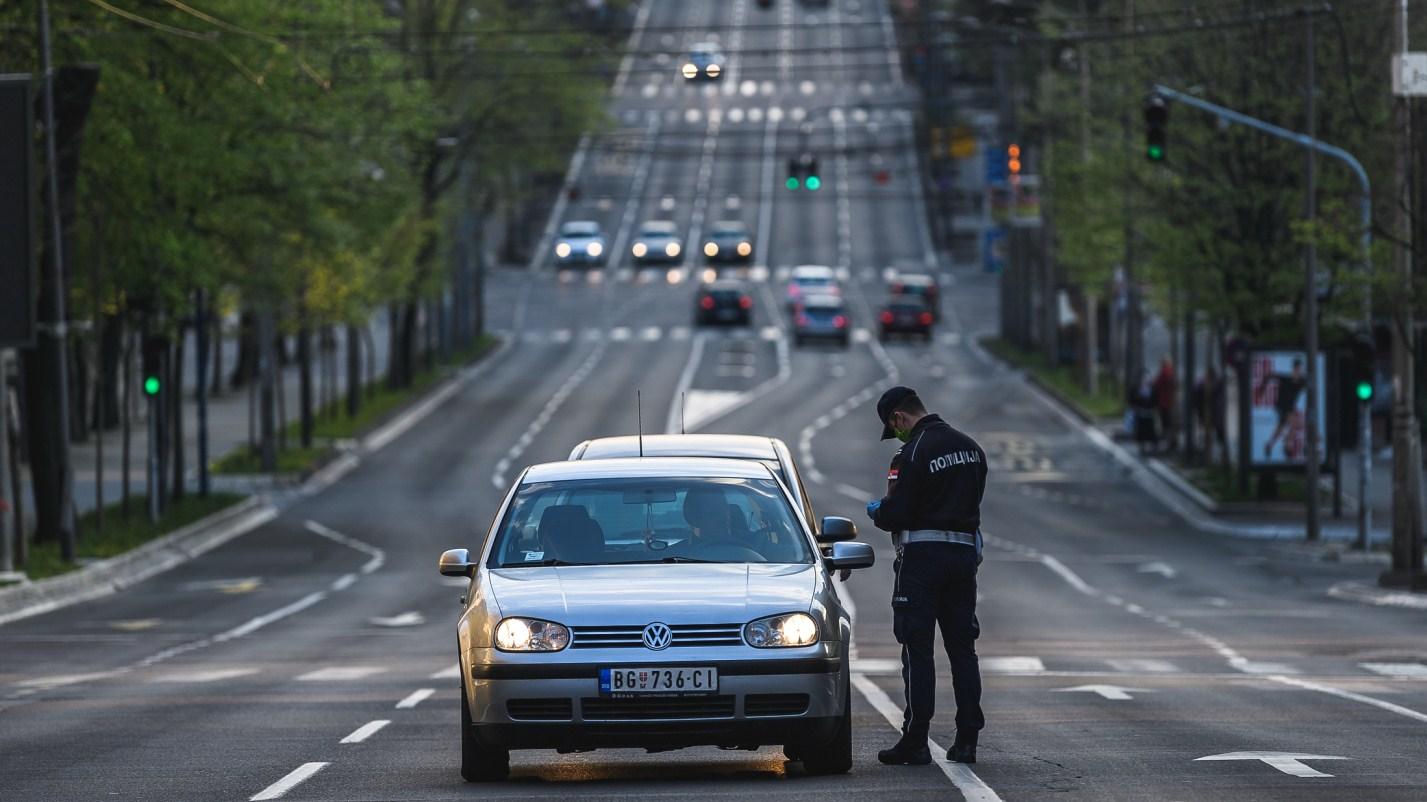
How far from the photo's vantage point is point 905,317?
3228 inches

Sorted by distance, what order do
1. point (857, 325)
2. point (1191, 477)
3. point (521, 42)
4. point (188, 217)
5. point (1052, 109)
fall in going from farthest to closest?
point (857, 325) < point (521, 42) < point (1052, 109) < point (1191, 477) < point (188, 217)

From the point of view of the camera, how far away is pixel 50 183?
33.7 m

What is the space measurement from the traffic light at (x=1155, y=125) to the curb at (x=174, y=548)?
16.0 metres

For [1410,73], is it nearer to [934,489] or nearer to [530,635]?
[934,489]

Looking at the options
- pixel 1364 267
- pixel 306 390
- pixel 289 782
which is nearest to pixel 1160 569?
pixel 1364 267

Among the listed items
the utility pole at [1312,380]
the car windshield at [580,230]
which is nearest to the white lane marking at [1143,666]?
the utility pole at [1312,380]

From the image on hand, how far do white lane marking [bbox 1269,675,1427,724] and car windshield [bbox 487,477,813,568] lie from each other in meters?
4.68

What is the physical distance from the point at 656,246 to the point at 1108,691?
8717 centimetres

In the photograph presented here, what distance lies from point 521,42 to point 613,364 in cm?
985

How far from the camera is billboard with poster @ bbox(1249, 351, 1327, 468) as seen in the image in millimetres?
43562

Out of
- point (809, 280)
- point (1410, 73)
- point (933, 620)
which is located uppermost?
point (1410, 73)

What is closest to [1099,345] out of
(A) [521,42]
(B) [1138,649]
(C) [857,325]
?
(C) [857,325]

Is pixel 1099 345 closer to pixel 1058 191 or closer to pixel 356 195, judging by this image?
pixel 1058 191

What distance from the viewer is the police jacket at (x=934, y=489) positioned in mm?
11719
